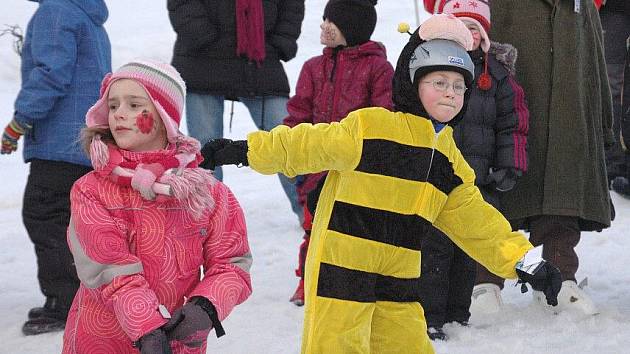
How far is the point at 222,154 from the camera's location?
278cm

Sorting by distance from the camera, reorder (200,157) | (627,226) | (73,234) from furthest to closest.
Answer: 1. (627,226)
2. (200,157)
3. (73,234)

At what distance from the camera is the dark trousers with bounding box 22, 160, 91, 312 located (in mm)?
4543

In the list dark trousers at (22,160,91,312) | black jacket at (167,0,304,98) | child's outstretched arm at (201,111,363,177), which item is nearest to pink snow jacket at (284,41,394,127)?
black jacket at (167,0,304,98)

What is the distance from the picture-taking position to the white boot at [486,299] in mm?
4719

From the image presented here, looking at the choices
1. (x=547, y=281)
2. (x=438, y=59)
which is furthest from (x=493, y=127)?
(x=547, y=281)

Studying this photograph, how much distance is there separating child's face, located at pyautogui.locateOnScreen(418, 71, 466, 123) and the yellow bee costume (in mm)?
56

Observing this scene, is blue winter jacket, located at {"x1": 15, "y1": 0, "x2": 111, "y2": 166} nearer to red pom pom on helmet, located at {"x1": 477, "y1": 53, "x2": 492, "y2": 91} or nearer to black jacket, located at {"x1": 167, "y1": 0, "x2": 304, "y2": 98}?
black jacket, located at {"x1": 167, "y1": 0, "x2": 304, "y2": 98}

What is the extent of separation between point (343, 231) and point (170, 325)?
795 millimetres

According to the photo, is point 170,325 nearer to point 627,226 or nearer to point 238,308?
point 238,308

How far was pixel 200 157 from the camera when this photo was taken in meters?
2.80

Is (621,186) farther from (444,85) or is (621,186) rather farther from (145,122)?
(145,122)

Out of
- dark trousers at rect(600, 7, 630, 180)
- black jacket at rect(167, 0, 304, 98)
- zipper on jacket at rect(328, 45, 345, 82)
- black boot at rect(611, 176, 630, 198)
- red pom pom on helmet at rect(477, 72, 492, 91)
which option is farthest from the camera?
black boot at rect(611, 176, 630, 198)

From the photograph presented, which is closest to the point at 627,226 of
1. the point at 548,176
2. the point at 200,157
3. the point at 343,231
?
the point at 548,176

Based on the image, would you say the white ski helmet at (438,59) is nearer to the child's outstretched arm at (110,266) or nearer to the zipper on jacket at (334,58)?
the child's outstretched arm at (110,266)
